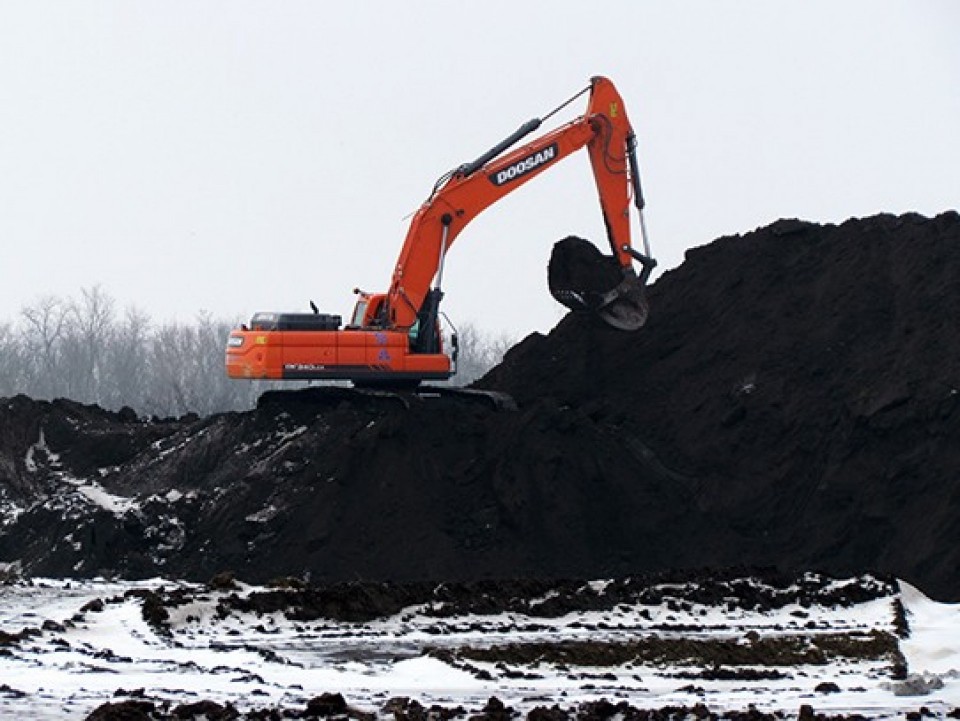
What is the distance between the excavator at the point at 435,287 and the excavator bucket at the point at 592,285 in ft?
0.13

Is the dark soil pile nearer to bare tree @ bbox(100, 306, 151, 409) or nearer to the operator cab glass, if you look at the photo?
the operator cab glass

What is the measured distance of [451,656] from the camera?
2236 cm

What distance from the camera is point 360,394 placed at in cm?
3584

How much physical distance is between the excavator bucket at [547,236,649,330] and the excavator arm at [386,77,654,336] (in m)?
0.18

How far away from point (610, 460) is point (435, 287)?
464cm

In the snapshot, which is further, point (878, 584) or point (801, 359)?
point (801, 359)

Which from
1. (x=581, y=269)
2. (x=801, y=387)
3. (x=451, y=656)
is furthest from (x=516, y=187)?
(x=451, y=656)

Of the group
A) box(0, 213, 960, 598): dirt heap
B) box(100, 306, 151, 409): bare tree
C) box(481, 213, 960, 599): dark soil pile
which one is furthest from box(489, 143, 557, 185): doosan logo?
box(100, 306, 151, 409): bare tree

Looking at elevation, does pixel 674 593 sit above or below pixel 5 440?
below

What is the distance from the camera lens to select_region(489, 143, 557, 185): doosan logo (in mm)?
36406

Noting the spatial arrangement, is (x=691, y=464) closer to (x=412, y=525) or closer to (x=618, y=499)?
(x=618, y=499)

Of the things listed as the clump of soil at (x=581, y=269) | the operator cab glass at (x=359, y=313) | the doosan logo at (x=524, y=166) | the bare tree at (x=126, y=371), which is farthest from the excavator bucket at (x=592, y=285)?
the bare tree at (x=126, y=371)

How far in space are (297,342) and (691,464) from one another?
7220 mm

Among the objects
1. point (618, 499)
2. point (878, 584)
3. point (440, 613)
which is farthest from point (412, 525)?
point (878, 584)
